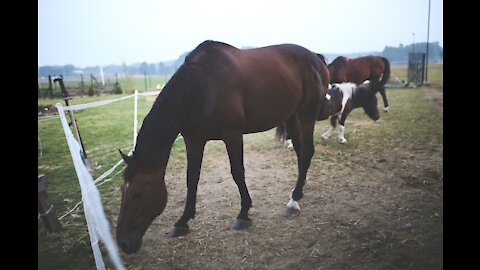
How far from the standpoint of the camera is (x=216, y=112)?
2.16 meters

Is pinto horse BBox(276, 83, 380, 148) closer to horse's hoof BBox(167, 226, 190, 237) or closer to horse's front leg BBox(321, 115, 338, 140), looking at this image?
horse's front leg BBox(321, 115, 338, 140)

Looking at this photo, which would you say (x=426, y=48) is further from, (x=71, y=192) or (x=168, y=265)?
(x=71, y=192)

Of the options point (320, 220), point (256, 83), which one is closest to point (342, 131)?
point (320, 220)

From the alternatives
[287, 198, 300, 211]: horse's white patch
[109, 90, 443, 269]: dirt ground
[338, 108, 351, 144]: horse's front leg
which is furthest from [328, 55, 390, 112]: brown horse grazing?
[287, 198, 300, 211]: horse's white patch

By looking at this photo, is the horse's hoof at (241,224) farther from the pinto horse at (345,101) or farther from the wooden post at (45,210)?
the pinto horse at (345,101)

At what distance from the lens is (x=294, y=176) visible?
3576 millimetres

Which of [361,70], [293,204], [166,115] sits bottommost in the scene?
[293,204]

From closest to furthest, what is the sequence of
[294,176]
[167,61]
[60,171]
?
[167,61] < [294,176] < [60,171]

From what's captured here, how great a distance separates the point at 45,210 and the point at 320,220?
224cm

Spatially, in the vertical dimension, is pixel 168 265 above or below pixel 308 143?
below

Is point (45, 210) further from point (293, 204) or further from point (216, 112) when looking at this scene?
point (293, 204)

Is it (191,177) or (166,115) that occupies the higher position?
(166,115)
